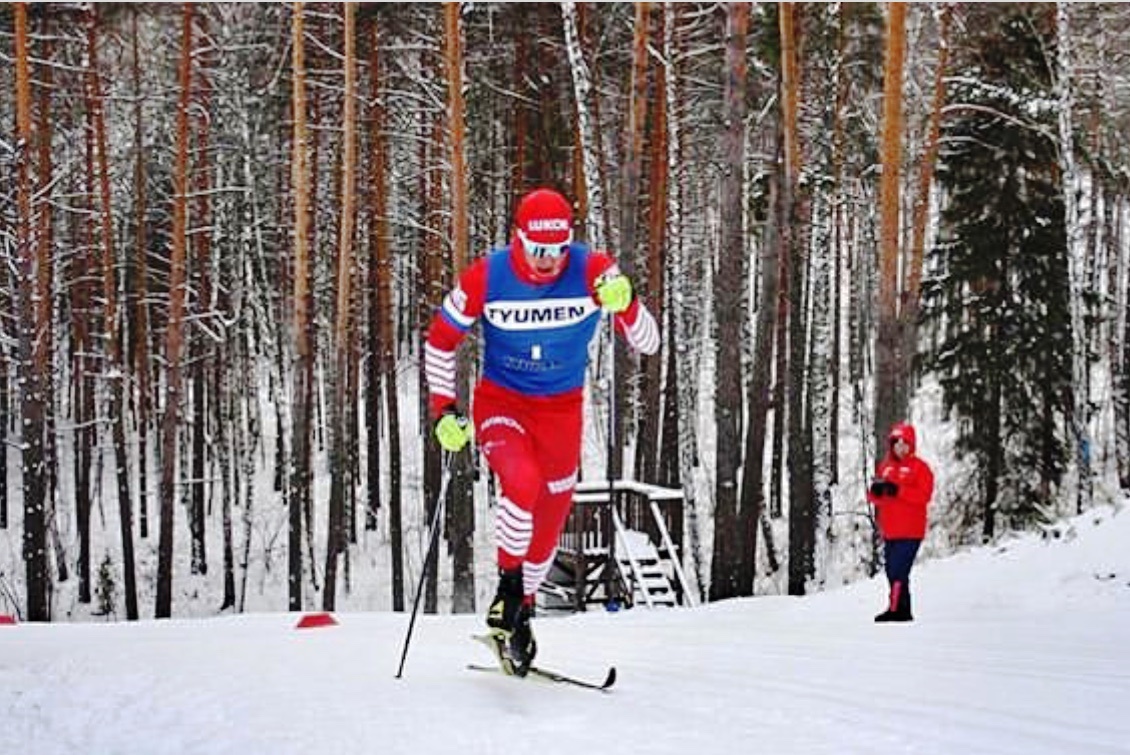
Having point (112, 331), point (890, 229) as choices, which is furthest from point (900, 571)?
point (112, 331)

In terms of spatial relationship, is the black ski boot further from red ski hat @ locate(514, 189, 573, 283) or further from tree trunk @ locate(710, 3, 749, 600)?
tree trunk @ locate(710, 3, 749, 600)

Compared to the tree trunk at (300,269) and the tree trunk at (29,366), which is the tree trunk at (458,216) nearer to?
the tree trunk at (300,269)

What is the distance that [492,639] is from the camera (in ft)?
17.4

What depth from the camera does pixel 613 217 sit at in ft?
86.7

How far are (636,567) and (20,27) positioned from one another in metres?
11.5

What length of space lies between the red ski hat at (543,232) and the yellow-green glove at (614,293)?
0.22m

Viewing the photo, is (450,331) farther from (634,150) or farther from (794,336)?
(794,336)

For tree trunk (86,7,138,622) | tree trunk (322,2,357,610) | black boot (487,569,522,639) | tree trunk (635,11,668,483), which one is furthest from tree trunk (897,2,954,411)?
tree trunk (86,7,138,622)

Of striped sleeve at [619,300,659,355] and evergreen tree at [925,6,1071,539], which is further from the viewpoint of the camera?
Result: evergreen tree at [925,6,1071,539]

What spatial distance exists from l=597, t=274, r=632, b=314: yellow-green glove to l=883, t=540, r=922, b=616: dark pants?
440 centimetres

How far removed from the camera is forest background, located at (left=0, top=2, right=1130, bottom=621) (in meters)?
16.7

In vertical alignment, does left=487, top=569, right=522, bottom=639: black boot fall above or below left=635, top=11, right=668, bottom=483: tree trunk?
below

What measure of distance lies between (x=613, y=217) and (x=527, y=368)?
21420 millimetres

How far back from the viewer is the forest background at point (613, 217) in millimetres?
16656
